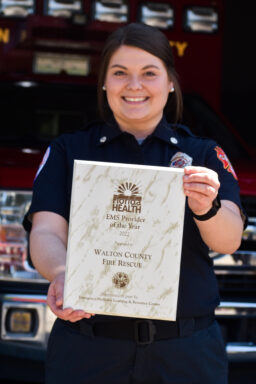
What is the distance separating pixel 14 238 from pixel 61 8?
1.70 m

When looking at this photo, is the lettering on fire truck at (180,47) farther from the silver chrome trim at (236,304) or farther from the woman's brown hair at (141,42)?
the woman's brown hair at (141,42)

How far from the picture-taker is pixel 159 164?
189cm

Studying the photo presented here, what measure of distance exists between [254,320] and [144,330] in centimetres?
132

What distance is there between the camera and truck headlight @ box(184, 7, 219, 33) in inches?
171

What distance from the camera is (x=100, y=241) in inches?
63.3

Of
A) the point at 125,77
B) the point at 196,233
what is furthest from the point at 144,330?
the point at 125,77

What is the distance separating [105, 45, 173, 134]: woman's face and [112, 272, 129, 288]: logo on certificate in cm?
46

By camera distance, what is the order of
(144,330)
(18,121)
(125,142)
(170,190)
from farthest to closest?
(18,121) < (125,142) < (144,330) < (170,190)

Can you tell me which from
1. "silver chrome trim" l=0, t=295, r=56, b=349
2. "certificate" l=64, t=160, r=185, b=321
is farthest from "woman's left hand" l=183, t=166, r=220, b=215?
"silver chrome trim" l=0, t=295, r=56, b=349

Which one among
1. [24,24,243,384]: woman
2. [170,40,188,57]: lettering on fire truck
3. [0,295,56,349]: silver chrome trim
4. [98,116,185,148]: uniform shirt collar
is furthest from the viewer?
[170,40,188,57]: lettering on fire truck

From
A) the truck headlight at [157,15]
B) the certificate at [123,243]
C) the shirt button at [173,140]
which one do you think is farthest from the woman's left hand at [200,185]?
the truck headlight at [157,15]

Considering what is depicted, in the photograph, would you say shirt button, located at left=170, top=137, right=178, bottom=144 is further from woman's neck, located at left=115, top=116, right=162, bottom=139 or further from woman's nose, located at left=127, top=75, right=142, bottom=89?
woman's nose, located at left=127, top=75, right=142, bottom=89

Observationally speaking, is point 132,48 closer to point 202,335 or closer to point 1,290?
point 202,335

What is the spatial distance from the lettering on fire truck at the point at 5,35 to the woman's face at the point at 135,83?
2.32 m
